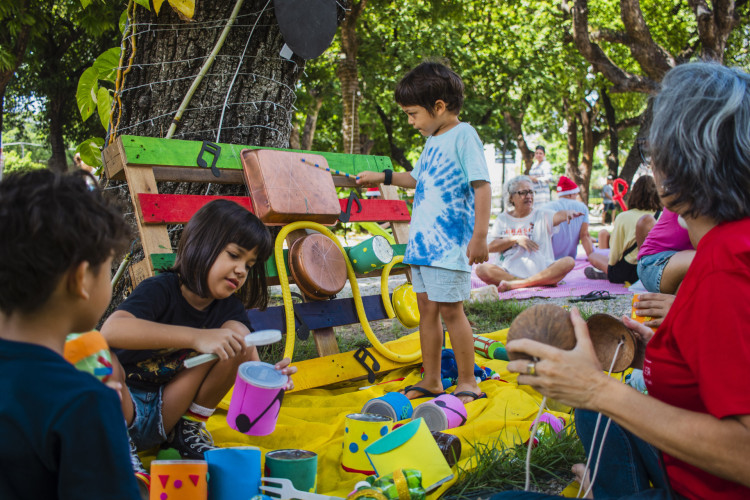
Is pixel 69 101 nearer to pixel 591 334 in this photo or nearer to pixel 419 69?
pixel 419 69

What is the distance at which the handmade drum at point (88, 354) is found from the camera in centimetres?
118

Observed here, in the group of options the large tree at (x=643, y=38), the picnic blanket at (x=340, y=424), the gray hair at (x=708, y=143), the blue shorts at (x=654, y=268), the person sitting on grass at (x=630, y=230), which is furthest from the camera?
the large tree at (x=643, y=38)

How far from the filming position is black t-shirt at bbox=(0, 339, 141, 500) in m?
0.97

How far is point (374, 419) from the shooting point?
7.12 feet

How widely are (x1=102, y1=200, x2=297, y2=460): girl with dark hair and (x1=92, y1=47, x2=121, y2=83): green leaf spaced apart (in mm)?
2065

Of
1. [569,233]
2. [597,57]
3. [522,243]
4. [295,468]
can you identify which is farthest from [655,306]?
[597,57]

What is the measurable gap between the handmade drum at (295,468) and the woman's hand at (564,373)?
2.96 feet

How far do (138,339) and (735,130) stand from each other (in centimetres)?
177

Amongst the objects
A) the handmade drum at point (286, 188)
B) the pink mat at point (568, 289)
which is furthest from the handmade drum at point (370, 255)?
the pink mat at point (568, 289)

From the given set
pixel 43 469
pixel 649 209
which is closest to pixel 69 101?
pixel 649 209

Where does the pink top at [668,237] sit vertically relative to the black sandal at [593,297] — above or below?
above

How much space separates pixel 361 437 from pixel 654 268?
1.66 metres

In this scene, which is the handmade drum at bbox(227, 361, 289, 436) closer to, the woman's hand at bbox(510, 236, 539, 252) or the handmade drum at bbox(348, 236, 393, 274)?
the handmade drum at bbox(348, 236, 393, 274)

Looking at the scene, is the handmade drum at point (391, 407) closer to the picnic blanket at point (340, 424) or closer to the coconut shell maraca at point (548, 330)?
the picnic blanket at point (340, 424)
